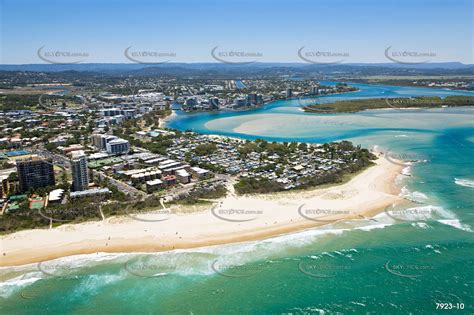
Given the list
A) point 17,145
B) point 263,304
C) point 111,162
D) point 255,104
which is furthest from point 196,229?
point 255,104
